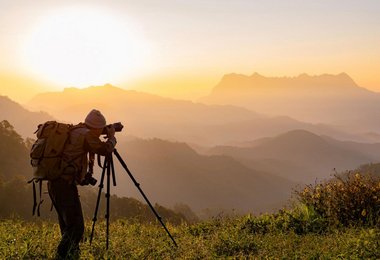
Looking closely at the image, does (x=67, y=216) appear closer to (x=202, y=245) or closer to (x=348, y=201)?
(x=202, y=245)

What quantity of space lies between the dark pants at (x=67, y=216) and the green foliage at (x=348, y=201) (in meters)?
6.35

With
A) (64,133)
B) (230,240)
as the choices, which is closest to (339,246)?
(230,240)

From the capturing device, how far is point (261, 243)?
7934mm

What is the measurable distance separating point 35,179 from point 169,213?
229ft

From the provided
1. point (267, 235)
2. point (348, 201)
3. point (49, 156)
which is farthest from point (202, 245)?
point (348, 201)

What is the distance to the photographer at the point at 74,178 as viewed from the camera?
257 inches

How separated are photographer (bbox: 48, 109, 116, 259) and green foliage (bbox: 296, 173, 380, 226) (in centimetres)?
633

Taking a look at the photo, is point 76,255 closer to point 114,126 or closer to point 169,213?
point 114,126

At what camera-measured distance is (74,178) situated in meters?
6.59

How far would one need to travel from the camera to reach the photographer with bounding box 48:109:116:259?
654 cm

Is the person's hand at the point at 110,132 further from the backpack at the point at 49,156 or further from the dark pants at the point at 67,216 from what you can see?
the dark pants at the point at 67,216

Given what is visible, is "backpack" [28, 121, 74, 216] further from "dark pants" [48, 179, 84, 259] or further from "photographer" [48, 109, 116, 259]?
"dark pants" [48, 179, 84, 259]

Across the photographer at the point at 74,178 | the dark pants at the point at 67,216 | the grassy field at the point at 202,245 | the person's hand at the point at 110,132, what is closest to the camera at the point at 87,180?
the photographer at the point at 74,178

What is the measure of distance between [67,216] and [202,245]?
2.78 metres
